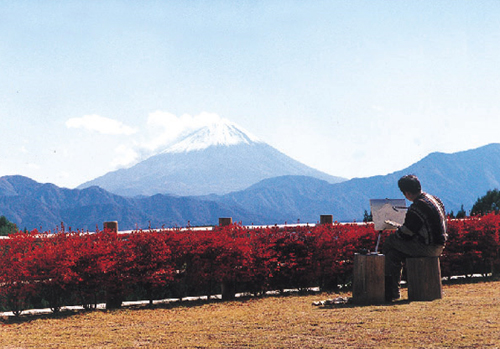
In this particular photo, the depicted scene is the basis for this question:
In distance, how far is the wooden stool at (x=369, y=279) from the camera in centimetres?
1035

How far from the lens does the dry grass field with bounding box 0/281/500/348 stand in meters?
7.64

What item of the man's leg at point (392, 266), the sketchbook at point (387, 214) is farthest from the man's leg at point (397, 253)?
the sketchbook at point (387, 214)

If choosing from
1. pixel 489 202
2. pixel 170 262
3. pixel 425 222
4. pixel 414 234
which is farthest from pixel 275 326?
pixel 489 202

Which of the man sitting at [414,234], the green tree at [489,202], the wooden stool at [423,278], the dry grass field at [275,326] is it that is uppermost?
the green tree at [489,202]

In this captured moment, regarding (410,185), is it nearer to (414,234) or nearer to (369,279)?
(414,234)

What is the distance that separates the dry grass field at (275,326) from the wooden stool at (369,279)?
0.31 m

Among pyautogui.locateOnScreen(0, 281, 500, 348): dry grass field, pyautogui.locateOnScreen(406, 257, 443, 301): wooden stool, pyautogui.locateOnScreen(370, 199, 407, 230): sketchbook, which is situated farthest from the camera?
pyautogui.locateOnScreen(370, 199, 407, 230): sketchbook

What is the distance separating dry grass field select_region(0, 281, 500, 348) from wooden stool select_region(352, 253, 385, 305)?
306mm

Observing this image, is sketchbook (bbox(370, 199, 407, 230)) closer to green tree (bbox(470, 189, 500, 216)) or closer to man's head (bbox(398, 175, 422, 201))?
man's head (bbox(398, 175, 422, 201))

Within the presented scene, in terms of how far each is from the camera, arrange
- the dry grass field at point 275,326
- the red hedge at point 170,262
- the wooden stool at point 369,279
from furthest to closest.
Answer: the red hedge at point 170,262, the wooden stool at point 369,279, the dry grass field at point 275,326

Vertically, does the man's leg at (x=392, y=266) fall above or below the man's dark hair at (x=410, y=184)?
below

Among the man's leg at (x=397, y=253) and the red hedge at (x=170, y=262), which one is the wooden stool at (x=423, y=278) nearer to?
the man's leg at (x=397, y=253)

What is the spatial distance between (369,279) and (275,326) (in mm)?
2331

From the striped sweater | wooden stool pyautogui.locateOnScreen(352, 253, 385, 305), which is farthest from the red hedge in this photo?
the striped sweater
